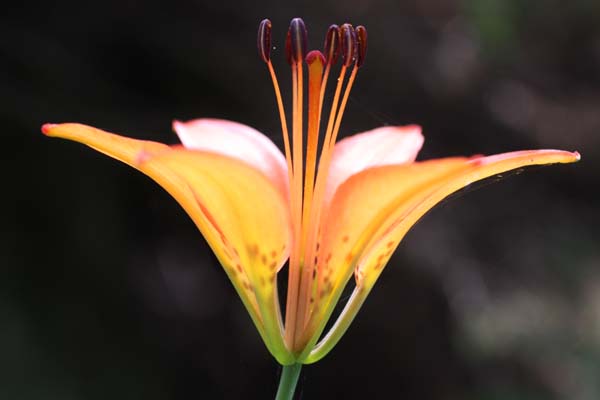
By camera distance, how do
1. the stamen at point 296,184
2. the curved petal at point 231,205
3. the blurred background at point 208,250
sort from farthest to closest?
the blurred background at point 208,250 → the stamen at point 296,184 → the curved petal at point 231,205

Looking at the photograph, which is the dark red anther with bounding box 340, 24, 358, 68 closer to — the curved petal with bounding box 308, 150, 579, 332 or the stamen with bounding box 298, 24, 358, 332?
the stamen with bounding box 298, 24, 358, 332

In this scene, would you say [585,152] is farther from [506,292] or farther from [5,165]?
[5,165]

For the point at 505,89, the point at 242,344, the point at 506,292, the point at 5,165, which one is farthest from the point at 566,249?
the point at 5,165

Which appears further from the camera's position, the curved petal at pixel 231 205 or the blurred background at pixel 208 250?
the blurred background at pixel 208 250

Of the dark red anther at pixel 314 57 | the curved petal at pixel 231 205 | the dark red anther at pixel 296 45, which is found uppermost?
the dark red anther at pixel 296 45

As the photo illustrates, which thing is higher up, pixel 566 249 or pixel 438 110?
pixel 438 110

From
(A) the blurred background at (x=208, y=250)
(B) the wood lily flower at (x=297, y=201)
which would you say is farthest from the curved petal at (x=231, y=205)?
(A) the blurred background at (x=208, y=250)

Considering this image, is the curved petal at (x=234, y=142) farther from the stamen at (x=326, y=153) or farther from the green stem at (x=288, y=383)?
the green stem at (x=288, y=383)
